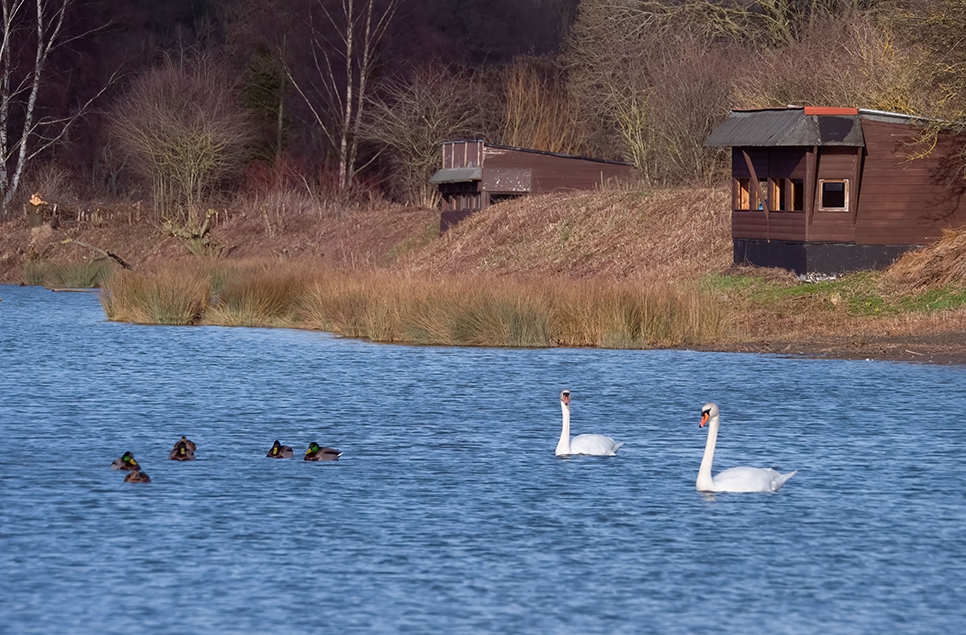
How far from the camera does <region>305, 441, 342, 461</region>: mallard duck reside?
17469mm

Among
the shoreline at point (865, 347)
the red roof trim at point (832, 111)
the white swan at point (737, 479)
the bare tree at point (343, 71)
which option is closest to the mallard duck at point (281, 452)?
the white swan at point (737, 479)

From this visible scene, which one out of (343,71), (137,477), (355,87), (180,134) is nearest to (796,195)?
(137,477)

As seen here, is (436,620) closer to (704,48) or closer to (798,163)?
(798,163)

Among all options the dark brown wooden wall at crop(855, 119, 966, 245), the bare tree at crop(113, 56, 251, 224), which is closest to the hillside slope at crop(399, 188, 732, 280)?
the dark brown wooden wall at crop(855, 119, 966, 245)

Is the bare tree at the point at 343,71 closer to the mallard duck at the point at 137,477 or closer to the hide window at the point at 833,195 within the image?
the hide window at the point at 833,195

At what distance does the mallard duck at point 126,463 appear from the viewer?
53.4 ft

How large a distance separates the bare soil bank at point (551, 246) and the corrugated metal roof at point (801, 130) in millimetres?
5036

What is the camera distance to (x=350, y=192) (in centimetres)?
7131

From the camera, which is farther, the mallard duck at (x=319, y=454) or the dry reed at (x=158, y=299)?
the dry reed at (x=158, y=299)

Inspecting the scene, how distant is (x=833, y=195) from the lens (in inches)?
1578

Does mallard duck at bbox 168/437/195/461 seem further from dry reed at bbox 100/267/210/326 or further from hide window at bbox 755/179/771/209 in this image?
Answer: hide window at bbox 755/179/771/209

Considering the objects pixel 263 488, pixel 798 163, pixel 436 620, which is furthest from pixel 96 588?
pixel 798 163

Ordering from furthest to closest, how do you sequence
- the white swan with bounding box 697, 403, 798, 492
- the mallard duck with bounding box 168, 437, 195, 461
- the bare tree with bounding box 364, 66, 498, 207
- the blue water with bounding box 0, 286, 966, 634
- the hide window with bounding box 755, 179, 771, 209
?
1. the bare tree with bounding box 364, 66, 498, 207
2. the hide window with bounding box 755, 179, 771, 209
3. the mallard duck with bounding box 168, 437, 195, 461
4. the white swan with bounding box 697, 403, 798, 492
5. the blue water with bounding box 0, 286, 966, 634

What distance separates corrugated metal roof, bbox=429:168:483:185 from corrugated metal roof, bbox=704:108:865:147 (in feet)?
64.3
